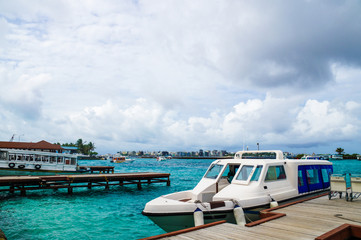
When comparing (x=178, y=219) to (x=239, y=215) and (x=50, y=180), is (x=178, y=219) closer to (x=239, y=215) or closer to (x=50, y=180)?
(x=239, y=215)

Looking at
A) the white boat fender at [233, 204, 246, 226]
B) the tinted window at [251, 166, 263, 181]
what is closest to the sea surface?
the white boat fender at [233, 204, 246, 226]

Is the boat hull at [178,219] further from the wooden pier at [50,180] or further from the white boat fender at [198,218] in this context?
the wooden pier at [50,180]

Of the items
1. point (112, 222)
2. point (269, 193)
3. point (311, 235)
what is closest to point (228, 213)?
point (269, 193)

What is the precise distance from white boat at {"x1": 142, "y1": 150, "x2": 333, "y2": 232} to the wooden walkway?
1.27 metres

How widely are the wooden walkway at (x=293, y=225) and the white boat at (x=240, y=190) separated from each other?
1271 millimetres

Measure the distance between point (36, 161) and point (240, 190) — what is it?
33.9 metres

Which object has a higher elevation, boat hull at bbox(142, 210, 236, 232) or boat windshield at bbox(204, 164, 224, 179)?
boat windshield at bbox(204, 164, 224, 179)

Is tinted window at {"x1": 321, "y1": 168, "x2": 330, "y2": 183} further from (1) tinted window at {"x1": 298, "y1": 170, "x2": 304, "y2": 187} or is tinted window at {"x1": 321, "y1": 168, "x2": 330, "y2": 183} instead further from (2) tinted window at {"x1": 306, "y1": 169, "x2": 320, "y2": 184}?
(1) tinted window at {"x1": 298, "y1": 170, "x2": 304, "y2": 187}

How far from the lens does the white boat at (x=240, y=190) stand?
9.52 meters

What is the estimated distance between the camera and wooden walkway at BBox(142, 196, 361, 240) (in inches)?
252

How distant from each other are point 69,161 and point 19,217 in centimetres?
2458

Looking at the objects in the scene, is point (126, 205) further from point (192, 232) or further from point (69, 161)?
point (69, 161)

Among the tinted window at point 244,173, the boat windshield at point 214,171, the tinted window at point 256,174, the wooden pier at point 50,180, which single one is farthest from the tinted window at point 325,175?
the wooden pier at point 50,180

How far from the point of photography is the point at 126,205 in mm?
20438
